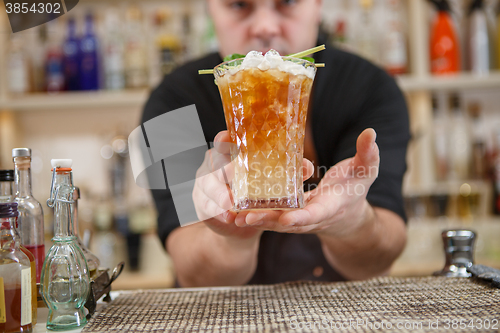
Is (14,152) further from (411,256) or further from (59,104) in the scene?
(411,256)

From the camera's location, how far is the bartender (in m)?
1.06

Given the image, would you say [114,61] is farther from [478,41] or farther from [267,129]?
[478,41]

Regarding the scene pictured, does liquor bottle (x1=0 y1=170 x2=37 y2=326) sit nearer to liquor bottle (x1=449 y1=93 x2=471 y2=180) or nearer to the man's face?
the man's face

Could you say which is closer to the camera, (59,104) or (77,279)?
(77,279)

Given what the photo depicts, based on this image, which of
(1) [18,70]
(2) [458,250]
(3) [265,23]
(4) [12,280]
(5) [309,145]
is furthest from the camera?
(1) [18,70]

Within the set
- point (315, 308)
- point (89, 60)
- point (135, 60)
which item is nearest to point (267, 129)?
point (315, 308)

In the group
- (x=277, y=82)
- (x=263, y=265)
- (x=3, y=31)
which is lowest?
(x=263, y=265)

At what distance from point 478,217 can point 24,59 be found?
6.80 ft

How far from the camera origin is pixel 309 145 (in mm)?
1281

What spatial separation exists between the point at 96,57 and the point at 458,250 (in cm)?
166

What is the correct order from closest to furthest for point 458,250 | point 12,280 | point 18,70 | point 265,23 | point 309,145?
point 12,280 < point 458,250 < point 265,23 < point 309,145 < point 18,70

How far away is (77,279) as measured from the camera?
67 centimetres

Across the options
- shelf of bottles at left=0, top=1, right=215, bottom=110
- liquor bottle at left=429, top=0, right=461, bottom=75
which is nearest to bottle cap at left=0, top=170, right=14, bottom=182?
shelf of bottles at left=0, top=1, right=215, bottom=110

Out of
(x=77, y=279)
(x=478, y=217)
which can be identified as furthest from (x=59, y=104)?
(x=478, y=217)
